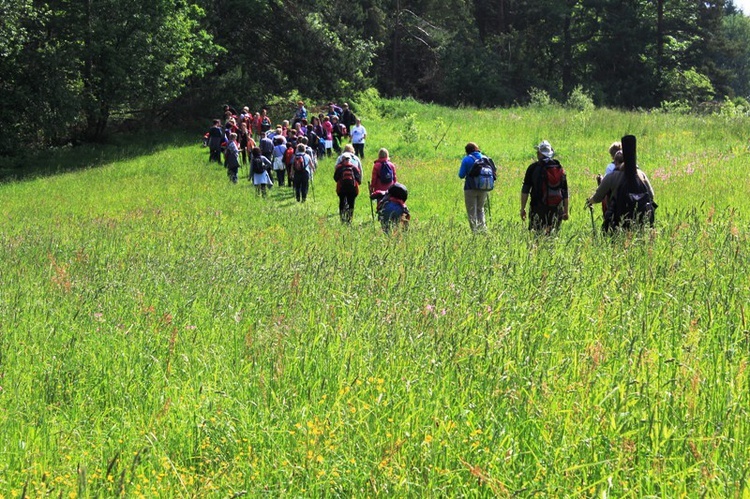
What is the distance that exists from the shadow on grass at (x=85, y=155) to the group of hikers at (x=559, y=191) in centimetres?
2089

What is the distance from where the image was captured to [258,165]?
20531mm

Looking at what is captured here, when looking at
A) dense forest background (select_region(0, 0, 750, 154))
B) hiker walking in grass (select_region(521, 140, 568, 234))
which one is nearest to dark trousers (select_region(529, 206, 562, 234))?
hiker walking in grass (select_region(521, 140, 568, 234))

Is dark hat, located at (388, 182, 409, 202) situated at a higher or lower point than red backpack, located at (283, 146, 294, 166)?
lower

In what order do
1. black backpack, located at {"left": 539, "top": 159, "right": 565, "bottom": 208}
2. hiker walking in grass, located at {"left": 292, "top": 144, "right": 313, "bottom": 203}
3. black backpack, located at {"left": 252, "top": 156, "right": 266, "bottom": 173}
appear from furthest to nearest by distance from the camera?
black backpack, located at {"left": 252, "top": 156, "right": 266, "bottom": 173}
hiker walking in grass, located at {"left": 292, "top": 144, "right": 313, "bottom": 203}
black backpack, located at {"left": 539, "top": 159, "right": 565, "bottom": 208}

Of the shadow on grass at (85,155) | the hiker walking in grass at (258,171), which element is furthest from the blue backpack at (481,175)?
the shadow on grass at (85,155)

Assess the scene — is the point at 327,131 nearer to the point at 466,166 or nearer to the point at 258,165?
the point at 258,165

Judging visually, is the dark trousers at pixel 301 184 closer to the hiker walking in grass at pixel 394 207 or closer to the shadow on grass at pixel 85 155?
the hiker walking in grass at pixel 394 207

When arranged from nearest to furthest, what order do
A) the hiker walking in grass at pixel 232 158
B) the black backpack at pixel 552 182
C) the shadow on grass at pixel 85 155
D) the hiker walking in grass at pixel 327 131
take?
the black backpack at pixel 552 182 → the hiker walking in grass at pixel 232 158 → the hiker walking in grass at pixel 327 131 → the shadow on grass at pixel 85 155

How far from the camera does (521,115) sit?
36.8 meters

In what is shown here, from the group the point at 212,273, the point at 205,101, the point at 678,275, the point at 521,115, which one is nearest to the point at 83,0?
the point at 205,101

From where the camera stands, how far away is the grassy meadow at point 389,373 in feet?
9.45

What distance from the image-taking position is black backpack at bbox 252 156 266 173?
67.3 ft

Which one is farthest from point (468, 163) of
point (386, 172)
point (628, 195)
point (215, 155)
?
point (215, 155)

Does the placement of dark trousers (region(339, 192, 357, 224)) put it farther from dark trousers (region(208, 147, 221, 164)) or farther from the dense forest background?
the dense forest background
